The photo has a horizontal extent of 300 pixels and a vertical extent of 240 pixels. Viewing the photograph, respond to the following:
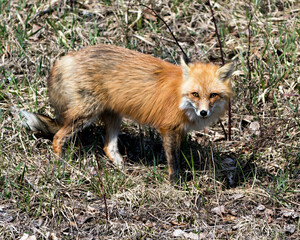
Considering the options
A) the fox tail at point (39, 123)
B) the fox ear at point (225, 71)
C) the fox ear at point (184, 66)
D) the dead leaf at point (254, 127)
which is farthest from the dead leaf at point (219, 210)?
the fox tail at point (39, 123)

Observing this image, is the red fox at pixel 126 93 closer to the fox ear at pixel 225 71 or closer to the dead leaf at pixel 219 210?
the fox ear at pixel 225 71

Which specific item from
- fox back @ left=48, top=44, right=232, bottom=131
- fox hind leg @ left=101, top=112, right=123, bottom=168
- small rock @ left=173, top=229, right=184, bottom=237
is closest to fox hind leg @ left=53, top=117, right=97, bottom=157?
fox back @ left=48, top=44, right=232, bottom=131

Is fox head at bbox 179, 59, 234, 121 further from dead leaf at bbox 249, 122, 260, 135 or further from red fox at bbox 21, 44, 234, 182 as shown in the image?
dead leaf at bbox 249, 122, 260, 135

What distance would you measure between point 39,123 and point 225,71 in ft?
9.22

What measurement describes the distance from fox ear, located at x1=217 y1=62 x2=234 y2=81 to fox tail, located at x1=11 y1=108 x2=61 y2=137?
2.54m

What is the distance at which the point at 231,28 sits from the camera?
831 centimetres

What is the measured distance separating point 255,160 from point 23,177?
3.28 meters

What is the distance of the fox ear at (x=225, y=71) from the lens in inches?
214

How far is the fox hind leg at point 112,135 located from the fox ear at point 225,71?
184 cm

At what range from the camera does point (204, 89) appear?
5344 millimetres

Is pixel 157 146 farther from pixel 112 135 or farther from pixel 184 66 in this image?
pixel 184 66

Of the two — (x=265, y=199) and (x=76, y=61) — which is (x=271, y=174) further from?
(x=76, y=61)

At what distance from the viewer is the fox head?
5332mm

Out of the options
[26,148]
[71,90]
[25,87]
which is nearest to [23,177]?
[26,148]
